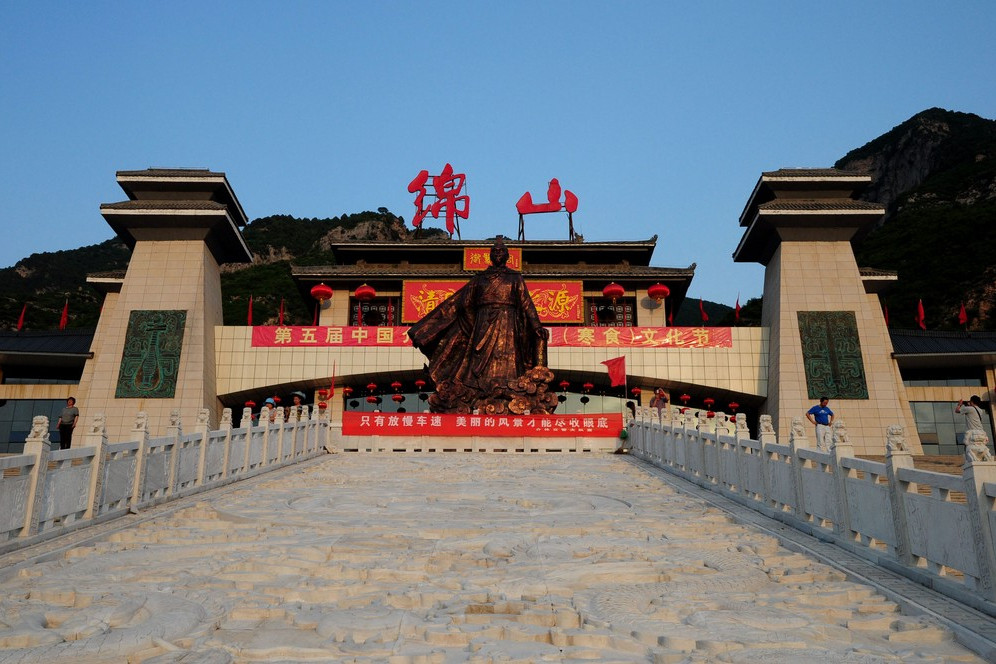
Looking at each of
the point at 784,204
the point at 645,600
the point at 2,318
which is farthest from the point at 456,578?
the point at 2,318

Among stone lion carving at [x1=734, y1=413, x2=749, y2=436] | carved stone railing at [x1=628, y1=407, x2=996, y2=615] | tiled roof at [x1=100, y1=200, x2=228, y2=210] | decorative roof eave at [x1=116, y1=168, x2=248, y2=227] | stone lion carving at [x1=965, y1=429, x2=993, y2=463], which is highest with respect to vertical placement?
decorative roof eave at [x1=116, y1=168, x2=248, y2=227]

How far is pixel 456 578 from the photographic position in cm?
365

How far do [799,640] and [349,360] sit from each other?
66.3ft

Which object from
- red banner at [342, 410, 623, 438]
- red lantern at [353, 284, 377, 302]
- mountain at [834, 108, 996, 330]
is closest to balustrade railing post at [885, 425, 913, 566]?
red banner at [342, 410, 623, 438]

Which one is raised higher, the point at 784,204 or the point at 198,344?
the point at 784,204

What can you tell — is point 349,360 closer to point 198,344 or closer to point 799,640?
point 198,344

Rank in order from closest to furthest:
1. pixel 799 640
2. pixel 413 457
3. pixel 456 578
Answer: pixel 799 640, pixel 456 578, pixel 413 457

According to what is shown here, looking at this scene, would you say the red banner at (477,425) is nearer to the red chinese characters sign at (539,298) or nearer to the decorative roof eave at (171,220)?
the red chinese characters sign at (539,298)

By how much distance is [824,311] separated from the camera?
68.2ft

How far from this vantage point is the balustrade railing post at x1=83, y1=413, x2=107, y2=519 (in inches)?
212

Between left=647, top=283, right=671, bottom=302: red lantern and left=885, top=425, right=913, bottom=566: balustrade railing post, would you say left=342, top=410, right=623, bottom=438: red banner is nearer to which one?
left=885, top=425, right=913, bottom=566: balustrade railing post

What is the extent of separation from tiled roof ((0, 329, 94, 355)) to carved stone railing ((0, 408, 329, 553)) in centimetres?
1564

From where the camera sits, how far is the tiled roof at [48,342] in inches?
830

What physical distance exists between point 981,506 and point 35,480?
5.55 meters
